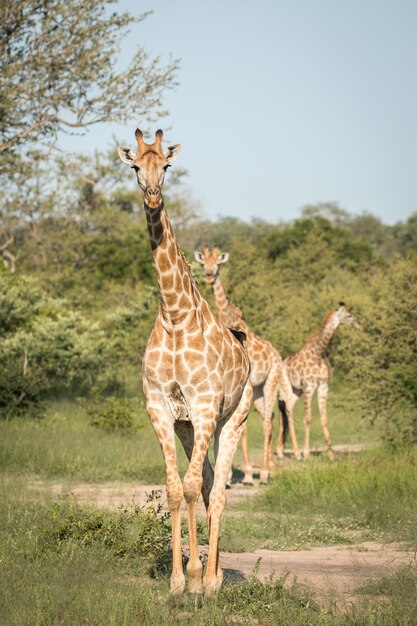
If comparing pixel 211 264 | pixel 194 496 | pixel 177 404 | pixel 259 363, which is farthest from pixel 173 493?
pixel 211 264

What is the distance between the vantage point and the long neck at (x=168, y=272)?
6492 millimetres

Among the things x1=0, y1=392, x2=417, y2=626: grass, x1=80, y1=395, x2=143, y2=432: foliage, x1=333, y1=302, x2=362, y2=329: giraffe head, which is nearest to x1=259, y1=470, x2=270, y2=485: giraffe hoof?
x1=0, y1=392, x2=417, y2=626: grass

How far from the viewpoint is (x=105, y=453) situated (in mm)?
13531

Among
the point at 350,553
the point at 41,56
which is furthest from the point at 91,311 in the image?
the point at 350,553

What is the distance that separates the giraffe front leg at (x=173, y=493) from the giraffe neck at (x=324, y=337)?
421 inches

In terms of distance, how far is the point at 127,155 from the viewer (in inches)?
252

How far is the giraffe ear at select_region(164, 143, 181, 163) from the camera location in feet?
21.2

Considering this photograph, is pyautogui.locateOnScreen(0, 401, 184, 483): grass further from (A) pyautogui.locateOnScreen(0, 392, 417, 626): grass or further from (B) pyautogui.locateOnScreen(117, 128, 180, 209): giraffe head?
(B) pyautogui.locateOnScreen(117, 128, 180, 209): giraffe head

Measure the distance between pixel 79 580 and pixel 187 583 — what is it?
0.71 metres

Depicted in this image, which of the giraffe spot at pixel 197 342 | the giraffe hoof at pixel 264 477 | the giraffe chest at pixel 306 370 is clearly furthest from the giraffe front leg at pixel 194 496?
the giraffe chest at pixel 306 370

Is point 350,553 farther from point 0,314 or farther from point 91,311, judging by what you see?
point 91,311

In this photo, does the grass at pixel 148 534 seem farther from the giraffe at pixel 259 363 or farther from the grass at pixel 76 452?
the giraffe at pixel 259 363

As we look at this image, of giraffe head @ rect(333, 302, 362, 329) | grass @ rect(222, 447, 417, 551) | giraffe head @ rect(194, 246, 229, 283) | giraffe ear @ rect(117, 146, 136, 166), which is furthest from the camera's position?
giraffe head @ rect(333, 302, 362, 329)

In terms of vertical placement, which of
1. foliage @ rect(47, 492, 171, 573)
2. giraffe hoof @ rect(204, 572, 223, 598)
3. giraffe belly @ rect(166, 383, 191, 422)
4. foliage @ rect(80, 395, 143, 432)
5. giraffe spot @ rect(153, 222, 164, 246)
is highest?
giraffe spot @ rect(153, 222, 164, 246)
